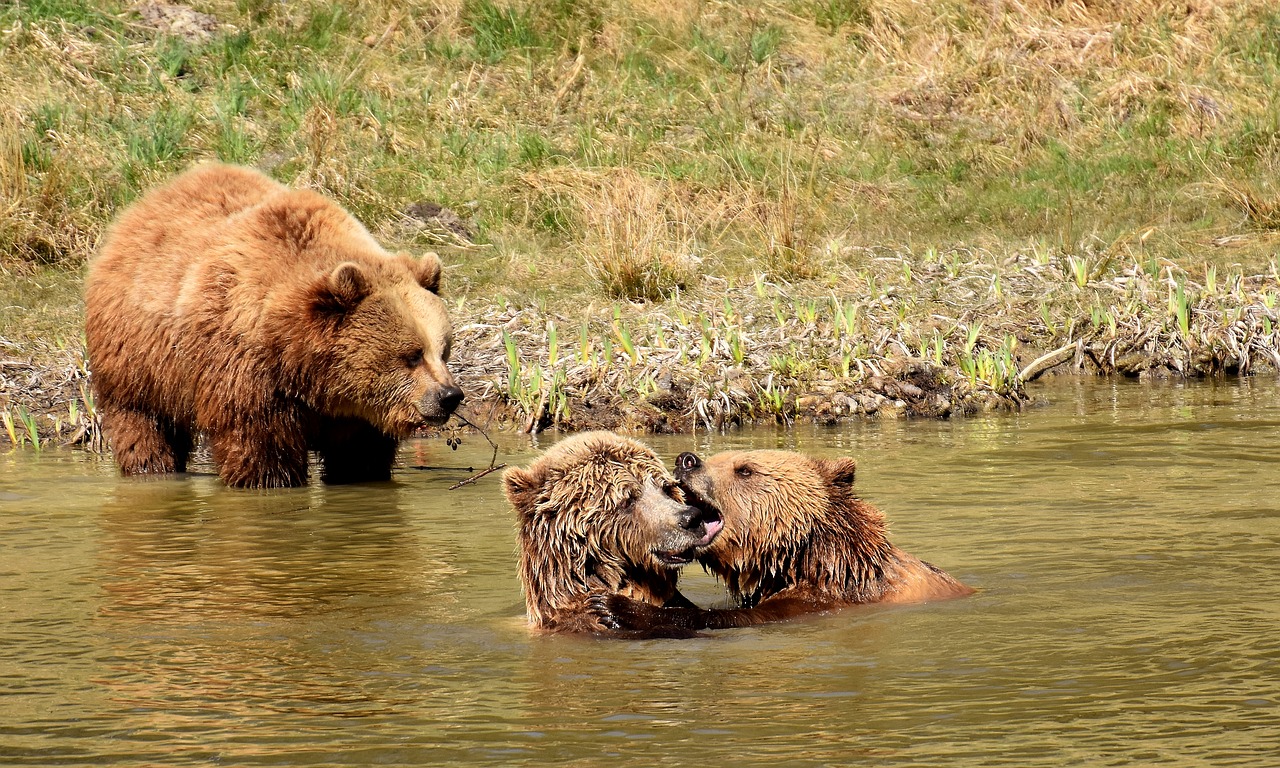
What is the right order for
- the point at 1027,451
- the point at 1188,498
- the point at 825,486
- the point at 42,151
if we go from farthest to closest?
the point at 42,151 → the point at 1027,451 → the point at 1188,498 → the point at 825,486

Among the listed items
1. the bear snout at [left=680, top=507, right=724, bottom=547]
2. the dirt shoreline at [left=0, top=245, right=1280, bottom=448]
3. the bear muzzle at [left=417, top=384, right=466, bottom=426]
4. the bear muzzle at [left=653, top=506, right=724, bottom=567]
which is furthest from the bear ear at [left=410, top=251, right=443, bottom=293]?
the bear muzzle at [left=653, top=506, right=724, bottom=567]

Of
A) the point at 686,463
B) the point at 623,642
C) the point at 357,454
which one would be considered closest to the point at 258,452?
the point at 357,454

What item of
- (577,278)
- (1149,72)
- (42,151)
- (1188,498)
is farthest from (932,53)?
(1188,498)

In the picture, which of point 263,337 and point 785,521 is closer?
point 785,521

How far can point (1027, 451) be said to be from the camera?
9.46 metres

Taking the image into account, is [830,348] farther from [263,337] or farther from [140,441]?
[140,441]

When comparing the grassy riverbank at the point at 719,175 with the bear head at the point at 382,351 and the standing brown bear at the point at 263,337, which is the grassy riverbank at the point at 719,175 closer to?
the standing brown bear at the point at 263,337

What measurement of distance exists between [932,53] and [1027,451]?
443 inches

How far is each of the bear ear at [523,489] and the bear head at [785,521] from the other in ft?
1.94

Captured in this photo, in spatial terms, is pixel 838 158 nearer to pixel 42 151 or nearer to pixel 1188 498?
pixel 42 151

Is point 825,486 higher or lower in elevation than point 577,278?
lower

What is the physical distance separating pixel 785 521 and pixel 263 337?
3.50 m

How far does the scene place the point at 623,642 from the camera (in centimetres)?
560

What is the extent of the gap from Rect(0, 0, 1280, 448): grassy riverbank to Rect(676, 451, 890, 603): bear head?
428 cm
